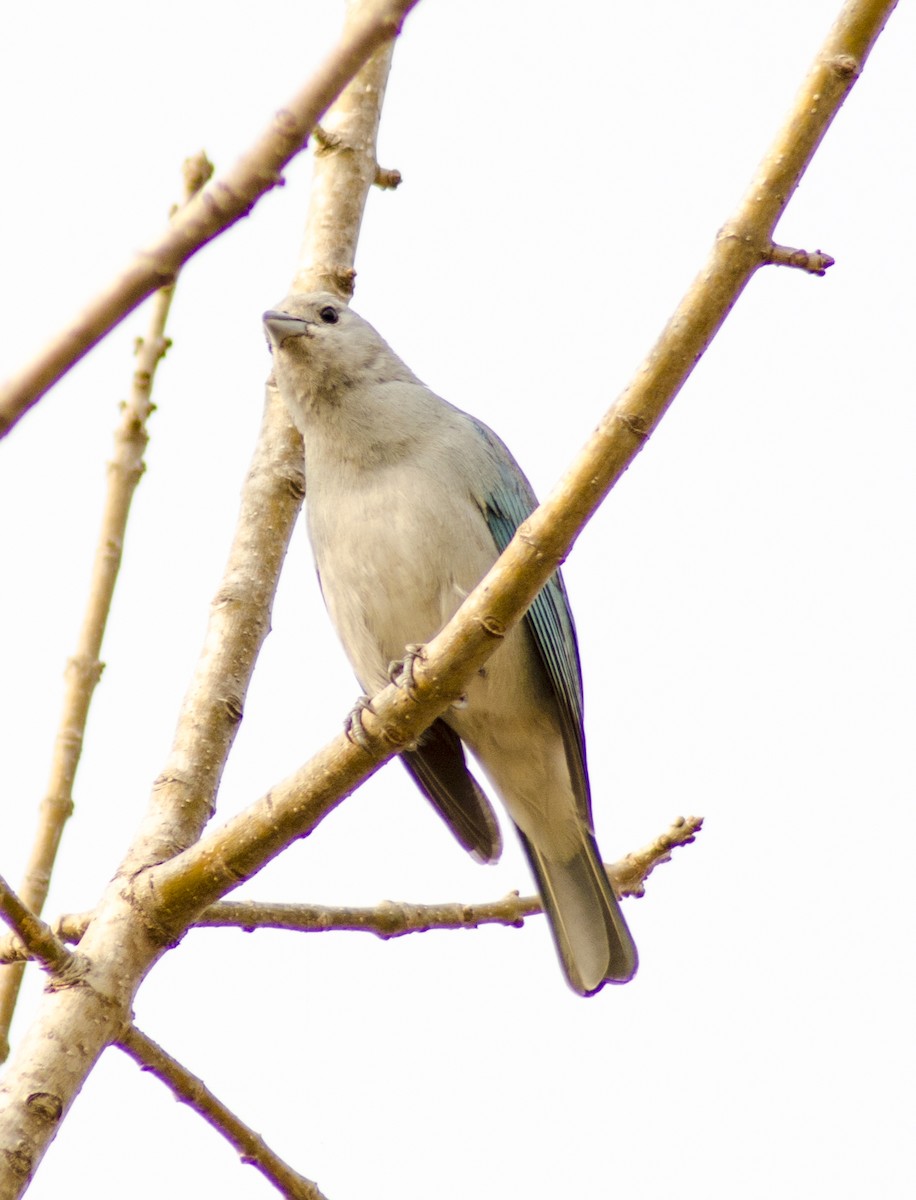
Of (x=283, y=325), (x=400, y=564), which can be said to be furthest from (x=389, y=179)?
(x=400, y=564)

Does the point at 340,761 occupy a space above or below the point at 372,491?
below

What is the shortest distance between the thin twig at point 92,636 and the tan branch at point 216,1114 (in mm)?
577

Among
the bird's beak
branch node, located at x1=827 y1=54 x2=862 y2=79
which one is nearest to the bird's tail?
the bird's beak

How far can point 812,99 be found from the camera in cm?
307

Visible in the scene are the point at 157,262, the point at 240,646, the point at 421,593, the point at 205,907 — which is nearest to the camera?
the point at 157,262

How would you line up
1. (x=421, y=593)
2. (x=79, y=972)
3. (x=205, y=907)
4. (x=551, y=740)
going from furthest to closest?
1. (x=551, y=740)
2. (x=421, y=593)
3. (x=205, y=907)
4. (x=79, y=972)

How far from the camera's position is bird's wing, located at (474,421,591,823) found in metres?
5.60

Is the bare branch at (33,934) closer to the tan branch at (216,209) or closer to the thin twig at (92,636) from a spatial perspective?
the thin twig at (92,636)

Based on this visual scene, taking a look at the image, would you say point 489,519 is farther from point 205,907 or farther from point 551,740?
point 205,907

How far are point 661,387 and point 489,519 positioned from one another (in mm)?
2415

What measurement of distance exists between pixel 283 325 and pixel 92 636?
2.04 metres

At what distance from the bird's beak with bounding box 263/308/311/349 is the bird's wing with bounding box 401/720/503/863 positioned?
1727mm

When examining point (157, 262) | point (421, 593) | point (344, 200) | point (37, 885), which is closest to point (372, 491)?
point (421, 593)

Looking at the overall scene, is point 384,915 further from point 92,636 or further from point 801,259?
point 801,259
